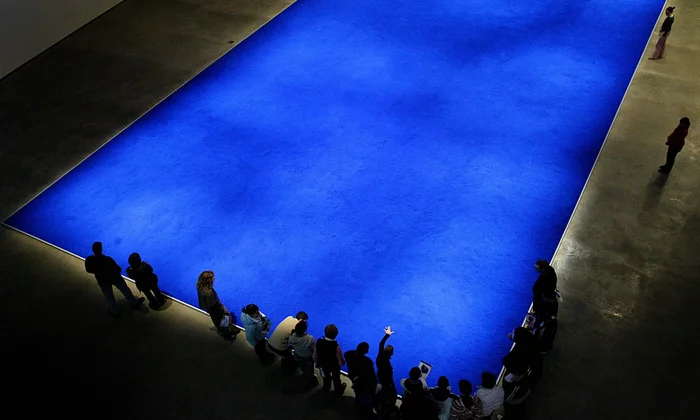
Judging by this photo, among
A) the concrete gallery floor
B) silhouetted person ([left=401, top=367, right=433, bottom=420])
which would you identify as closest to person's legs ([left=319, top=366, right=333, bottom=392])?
the concrete gallery floor

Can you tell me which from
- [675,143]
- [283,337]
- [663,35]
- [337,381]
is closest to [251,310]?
[283,337]

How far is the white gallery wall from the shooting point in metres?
14.0

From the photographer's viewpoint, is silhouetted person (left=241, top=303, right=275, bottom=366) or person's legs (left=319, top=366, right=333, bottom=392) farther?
silhouetted person (left=241, top=303, right=275, bottom=366)

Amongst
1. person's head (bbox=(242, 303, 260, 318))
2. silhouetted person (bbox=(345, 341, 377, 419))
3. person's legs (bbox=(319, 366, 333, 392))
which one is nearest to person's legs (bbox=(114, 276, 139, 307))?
person's head (bbox=(242, 303, 260, 318))

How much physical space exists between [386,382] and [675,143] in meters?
6.70

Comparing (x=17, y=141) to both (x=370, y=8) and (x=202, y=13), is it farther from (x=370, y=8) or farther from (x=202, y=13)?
(x=370, y=8)

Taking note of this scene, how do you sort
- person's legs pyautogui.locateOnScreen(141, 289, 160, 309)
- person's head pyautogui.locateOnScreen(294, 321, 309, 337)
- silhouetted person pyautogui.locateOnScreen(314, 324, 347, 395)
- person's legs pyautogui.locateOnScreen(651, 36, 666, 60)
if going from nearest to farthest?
silhouetted person pyautogui.locateOnScreen(314, 324, 347, 395)
person's head pyautogui.locateOnScreen(294, 321, 309, 337)
person's legs pyautogui.locateOnScreen(141, 289, 160, 309)
person's legs pyautogui.locateOnScreen(651, 36, 666, 60)

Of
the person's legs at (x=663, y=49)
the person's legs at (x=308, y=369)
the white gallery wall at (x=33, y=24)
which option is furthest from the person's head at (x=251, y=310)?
the person's legs at (x=663, y=49)

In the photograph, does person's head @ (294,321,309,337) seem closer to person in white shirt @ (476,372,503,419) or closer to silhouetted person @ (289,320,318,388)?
silhouetted person @ (289,320,318,388)

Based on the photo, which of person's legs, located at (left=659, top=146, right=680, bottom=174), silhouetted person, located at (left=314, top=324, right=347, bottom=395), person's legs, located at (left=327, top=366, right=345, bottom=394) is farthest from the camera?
person's legs, located at (left=659, top=146, right=680, bottom=174)

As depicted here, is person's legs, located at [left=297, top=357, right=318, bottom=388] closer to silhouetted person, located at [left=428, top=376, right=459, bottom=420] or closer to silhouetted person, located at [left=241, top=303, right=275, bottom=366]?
silhouetted person, located at [left=241, top=303, right=275, bottom=366]

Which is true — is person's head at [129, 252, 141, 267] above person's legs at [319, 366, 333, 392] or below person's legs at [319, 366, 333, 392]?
above

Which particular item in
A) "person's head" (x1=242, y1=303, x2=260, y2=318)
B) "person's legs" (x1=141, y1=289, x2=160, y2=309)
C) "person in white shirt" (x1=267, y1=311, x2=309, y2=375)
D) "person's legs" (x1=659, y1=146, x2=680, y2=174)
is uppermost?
"person's legs" (x1=659, y1=146, x2=680, y2=174)

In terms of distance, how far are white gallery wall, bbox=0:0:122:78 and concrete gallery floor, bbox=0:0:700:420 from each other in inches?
102
